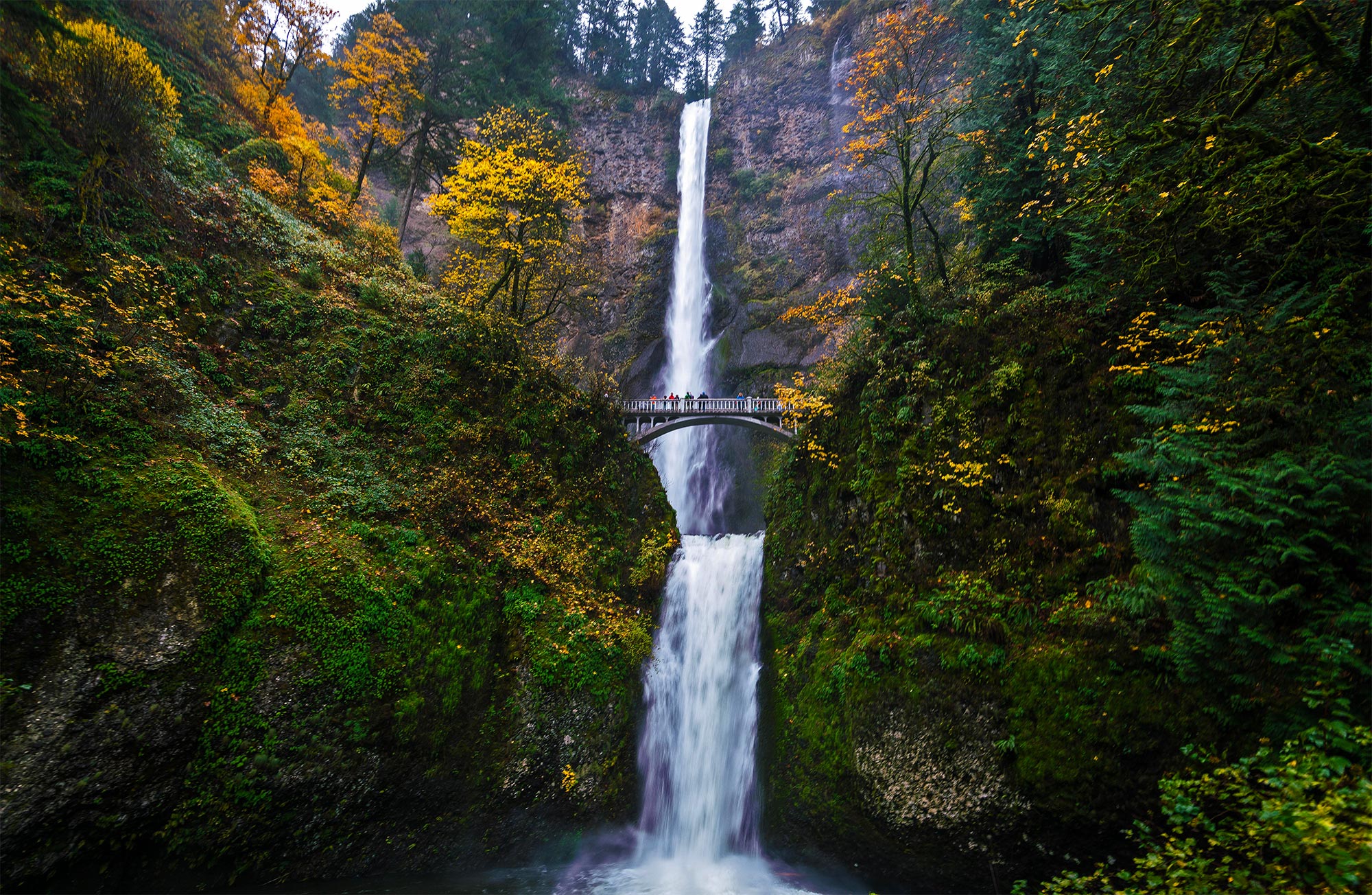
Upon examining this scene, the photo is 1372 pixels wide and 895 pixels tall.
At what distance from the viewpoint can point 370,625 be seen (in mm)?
8805

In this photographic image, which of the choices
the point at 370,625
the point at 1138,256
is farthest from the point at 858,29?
the point at 370,625

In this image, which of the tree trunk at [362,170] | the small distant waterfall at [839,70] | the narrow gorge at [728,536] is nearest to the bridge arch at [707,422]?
the narrow gorge at [728,536]

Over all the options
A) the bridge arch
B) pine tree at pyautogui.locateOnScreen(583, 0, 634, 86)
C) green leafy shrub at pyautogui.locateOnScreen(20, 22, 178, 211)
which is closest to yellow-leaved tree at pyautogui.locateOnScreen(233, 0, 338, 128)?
green leafy shrub at pyautogui.locateOnScreen(20, 22, 178, 211)

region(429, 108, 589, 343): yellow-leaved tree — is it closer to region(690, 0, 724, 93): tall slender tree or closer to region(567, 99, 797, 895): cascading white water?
region(567, 99, 797, 895): cascading white water

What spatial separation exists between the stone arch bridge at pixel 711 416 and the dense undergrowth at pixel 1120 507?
7799 mm

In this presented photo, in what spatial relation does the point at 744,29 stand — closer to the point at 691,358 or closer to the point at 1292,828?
the point at 691,358

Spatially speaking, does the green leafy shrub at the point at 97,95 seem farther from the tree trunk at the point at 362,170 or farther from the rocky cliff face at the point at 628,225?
the rocky cliff face at the point at 628,225

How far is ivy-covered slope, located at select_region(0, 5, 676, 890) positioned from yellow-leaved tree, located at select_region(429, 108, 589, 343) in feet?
9.89

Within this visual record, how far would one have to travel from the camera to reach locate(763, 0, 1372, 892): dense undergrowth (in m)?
5.21

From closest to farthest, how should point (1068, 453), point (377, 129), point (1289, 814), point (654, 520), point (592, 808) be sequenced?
point (1289, 814), point (1068, 453), point (592, 808), point (654, 520), point (377, 129)

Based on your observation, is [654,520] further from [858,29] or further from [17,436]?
[858,29]

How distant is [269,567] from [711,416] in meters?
14.6

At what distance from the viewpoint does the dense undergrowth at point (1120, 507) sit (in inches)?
205

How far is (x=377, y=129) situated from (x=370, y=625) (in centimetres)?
1638
